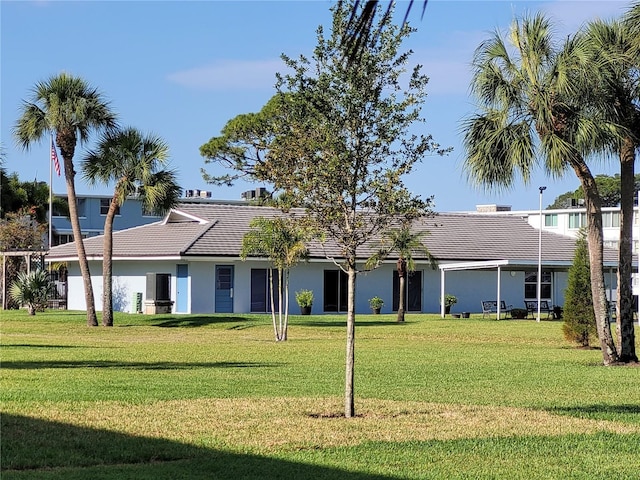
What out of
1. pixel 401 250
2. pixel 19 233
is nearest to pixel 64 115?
pixel 401 250

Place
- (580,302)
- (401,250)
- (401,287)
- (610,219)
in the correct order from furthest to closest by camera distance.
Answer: (610,219), (401,287), (401,250), (580,302)

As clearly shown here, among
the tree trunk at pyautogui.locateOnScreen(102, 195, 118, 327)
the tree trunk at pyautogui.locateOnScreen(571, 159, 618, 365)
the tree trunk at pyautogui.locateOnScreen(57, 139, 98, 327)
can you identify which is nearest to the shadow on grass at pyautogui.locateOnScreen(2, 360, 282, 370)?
the tree trunk at pyautogui.locateOnScreen(571, 159, 618, 365)

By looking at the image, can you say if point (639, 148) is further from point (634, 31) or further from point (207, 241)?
point (207, 241)

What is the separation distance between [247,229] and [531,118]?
31091 mm

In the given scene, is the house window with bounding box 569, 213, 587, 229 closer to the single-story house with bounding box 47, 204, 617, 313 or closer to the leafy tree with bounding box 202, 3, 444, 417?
the single-story house with bounding box 47, 204, 617, 313

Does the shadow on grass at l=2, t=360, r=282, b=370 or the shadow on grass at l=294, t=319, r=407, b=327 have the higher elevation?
the shadow on grass at l=294, t=319, r=407, b=327

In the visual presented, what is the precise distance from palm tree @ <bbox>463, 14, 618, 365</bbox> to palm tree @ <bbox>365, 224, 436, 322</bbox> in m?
2.60

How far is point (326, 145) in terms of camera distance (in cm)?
1451

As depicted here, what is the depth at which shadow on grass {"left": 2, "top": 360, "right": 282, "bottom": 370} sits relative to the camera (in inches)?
856

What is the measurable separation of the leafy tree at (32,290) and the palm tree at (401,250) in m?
14.7

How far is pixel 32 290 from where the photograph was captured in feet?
153

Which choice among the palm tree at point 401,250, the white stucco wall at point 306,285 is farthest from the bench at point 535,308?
the palm tree at point 401,250

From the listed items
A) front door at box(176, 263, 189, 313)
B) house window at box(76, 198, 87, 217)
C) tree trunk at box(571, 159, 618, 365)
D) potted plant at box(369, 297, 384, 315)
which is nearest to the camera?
tree trunk at box(571, 159, 618, 365)

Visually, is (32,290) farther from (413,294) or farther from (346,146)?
(346,146)
